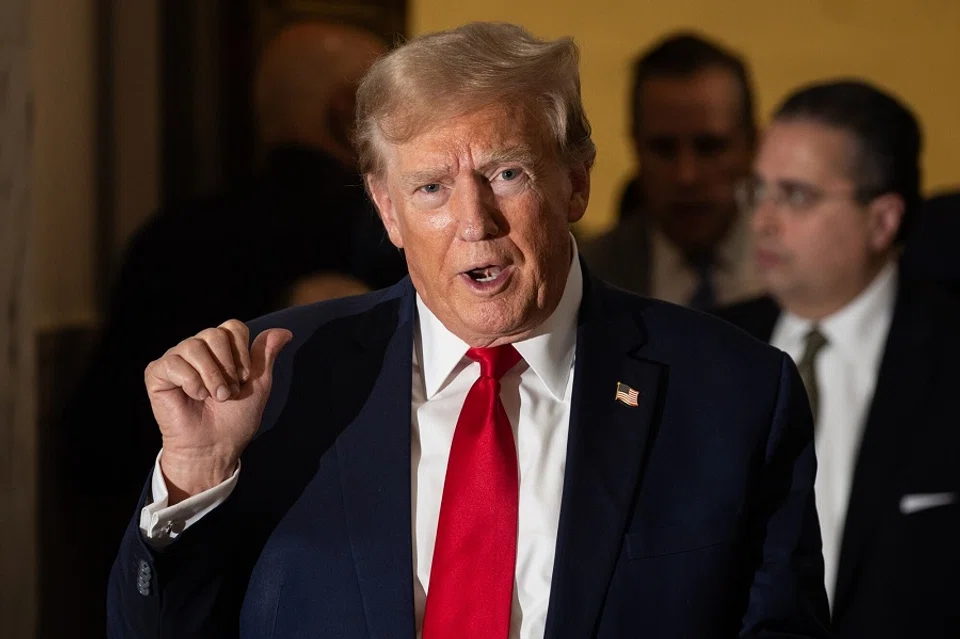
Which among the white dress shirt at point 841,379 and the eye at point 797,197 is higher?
the eye at point 797,197

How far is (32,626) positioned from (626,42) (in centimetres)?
330

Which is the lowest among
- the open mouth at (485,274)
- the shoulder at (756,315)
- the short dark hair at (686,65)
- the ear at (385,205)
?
the shoulder at (756,315)

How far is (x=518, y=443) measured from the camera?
171 centimetres

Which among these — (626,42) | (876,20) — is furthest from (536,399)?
(876,20)

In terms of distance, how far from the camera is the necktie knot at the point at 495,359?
1.72 m

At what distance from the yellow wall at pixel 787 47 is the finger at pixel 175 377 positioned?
368 centimetres

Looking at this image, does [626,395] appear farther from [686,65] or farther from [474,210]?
[686,65]

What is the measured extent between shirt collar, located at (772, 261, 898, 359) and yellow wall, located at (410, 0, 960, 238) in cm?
253

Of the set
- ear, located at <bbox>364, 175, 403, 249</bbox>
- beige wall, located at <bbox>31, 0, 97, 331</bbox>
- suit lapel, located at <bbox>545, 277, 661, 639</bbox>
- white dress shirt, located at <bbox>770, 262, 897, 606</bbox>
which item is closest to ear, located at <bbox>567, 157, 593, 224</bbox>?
suit lapel, located at <bbox>545, 277, 661, 639</bbox>

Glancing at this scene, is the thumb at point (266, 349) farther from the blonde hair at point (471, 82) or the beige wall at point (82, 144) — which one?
the beige wall at point (82, 144)

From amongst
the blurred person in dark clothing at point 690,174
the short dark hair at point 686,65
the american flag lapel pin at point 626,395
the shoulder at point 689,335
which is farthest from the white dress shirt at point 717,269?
the american flag lapel pin at point 626,395

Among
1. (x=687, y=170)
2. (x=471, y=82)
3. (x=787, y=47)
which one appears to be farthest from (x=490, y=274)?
(x=787, y=47)

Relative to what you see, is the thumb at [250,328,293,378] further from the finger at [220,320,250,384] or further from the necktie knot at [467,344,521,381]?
the necktie knot at [467,344,521,381]

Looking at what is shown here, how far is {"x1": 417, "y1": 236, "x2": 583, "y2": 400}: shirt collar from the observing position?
1.73 m
